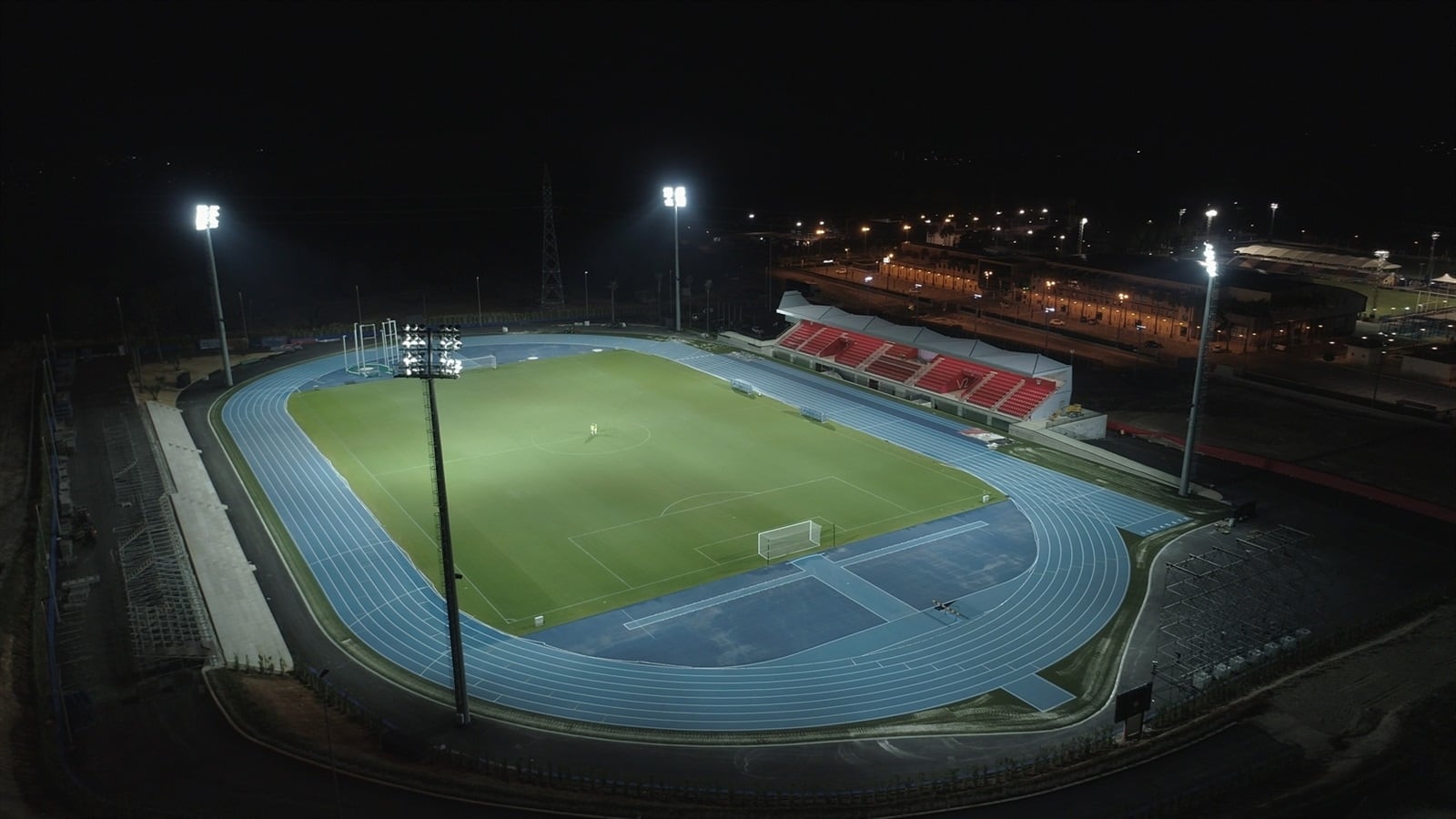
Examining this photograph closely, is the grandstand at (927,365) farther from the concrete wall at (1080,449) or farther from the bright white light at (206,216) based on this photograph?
the bright white light at (206,216)

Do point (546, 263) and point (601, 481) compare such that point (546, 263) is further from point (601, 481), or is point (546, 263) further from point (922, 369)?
point (601, 481)

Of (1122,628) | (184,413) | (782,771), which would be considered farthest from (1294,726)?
(184,413)

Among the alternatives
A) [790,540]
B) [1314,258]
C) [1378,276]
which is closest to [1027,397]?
[790,540]

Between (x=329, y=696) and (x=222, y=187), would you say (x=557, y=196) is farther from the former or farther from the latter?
(x=329, y=696)

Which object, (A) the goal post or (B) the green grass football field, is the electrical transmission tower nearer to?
(B) the green grass football field

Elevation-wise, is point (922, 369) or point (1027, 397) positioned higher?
point (922, 369)

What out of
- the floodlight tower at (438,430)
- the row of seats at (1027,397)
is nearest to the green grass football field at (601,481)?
the floodlight tower at (438,430)

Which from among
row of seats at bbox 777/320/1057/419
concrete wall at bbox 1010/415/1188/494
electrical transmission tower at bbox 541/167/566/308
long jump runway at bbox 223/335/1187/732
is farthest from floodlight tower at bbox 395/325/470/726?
electrical transmission tower at bbox 541/167/566/308
